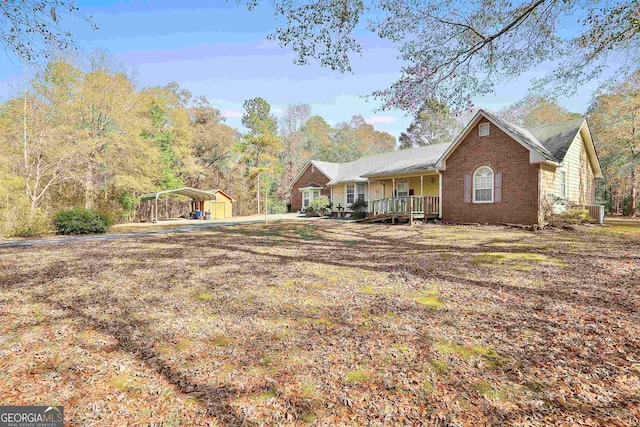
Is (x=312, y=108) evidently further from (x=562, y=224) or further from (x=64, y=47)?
→ (x=64, y=47)

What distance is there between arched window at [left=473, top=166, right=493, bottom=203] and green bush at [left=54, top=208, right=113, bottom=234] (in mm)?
17756

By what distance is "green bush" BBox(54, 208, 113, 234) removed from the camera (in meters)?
13.2

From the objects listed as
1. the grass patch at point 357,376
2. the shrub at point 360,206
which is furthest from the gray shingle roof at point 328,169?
the grass patch at point 357,376

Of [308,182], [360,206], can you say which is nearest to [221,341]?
[360,206]

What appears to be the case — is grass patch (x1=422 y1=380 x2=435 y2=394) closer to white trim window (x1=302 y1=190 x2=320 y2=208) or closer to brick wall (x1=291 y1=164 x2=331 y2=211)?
brick wall (x1=291 y1=164 x2=331 y2=211)

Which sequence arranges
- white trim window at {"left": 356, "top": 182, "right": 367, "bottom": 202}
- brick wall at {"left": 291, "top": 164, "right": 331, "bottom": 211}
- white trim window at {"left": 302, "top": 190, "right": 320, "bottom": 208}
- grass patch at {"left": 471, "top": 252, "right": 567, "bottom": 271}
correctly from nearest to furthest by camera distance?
grass patch at {"left": 471, "top": 252, "right": 567, "bottom": 271}
white trim window at {"left": 356, "top": 182, "right": 367, "bottom": 202}
brick wall at {"left": 291, "top": 164, "right": 331, "bottom": 211}
white trim window at {"left": 302, "top": 190, "right": 320, "bottom": 208}

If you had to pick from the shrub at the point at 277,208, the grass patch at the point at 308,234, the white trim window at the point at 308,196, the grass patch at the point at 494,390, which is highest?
the white trim window at the point at 308,196

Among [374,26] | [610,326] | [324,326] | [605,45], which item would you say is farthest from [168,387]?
[605,45]

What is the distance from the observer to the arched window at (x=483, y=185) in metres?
15.7

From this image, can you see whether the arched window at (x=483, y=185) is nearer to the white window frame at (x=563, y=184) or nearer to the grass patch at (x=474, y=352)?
the white window frame at (x=563, y=184)

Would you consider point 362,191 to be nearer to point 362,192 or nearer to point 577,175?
point 362,192

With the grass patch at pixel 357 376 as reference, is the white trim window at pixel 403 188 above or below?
above

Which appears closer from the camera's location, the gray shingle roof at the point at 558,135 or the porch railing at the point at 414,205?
the gray shingle roof at the point at 558,135

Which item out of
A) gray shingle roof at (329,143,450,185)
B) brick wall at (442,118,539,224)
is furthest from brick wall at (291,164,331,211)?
brick wall at (442,118,539,224)
